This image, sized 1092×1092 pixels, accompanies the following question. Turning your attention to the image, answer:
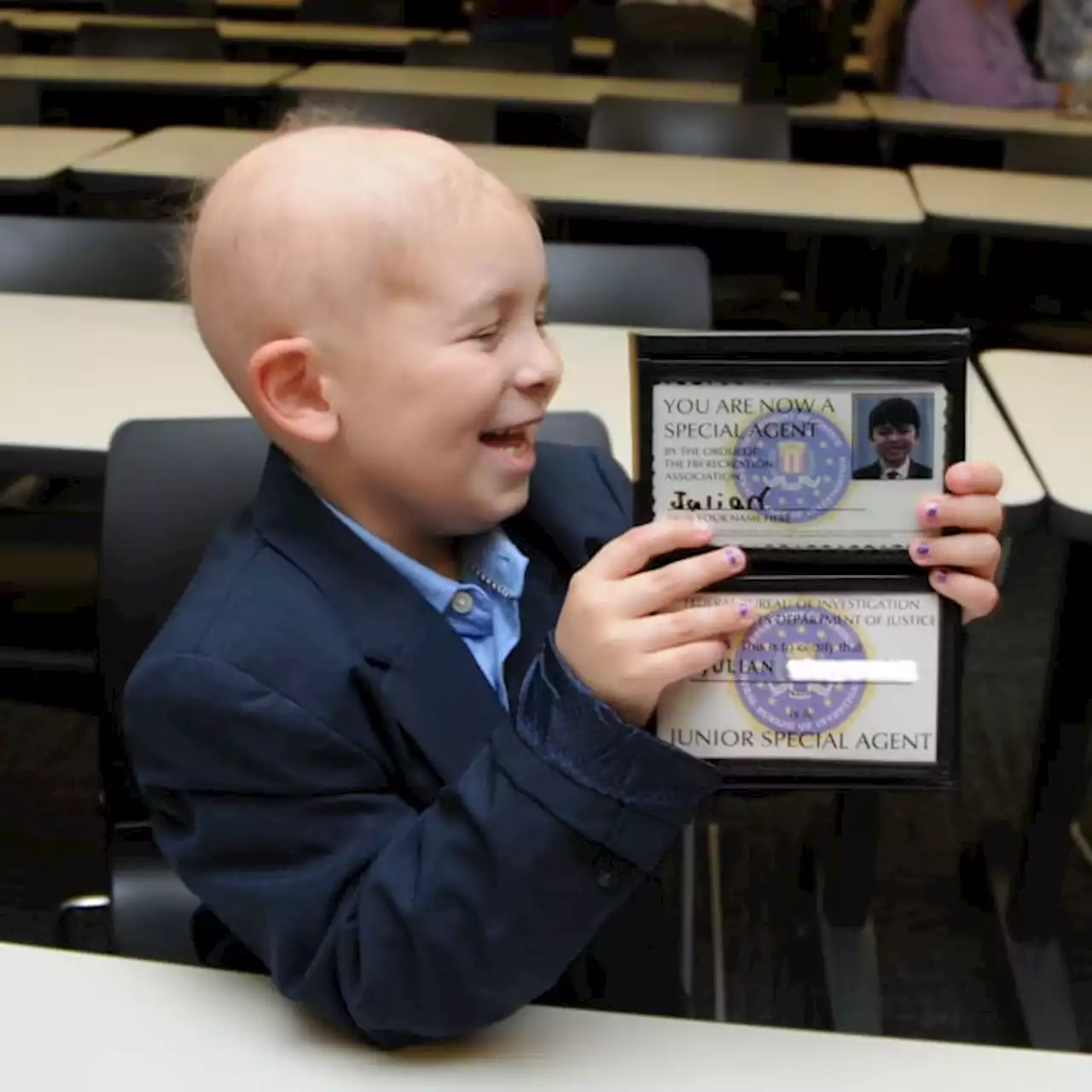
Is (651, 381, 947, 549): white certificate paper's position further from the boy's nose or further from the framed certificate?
the boy's nose

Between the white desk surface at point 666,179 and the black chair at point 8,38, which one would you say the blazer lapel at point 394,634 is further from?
the black chair at point 8,38

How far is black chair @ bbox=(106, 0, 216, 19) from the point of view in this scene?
4840mm

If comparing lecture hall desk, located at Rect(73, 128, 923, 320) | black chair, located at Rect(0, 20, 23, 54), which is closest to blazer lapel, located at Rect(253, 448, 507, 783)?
lecture hall desk, located at Rect(73, 128, 923, 320)

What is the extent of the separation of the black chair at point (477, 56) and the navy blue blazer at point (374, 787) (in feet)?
10.6

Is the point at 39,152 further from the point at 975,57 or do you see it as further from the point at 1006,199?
the point at 975,57

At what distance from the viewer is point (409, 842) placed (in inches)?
23.3

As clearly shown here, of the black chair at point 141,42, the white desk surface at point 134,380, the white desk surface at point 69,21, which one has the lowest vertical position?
the white desk surface at point 134,380

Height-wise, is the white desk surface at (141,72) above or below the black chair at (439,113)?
above

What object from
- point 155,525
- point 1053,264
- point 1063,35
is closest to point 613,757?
point 155,525

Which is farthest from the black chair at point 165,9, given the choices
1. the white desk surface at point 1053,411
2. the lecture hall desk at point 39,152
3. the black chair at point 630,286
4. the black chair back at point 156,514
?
the black chair back at point 156,514

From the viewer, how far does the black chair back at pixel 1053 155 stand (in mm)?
2564

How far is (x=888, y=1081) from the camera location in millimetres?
557

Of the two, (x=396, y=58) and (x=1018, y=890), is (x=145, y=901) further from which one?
(x=396, y=58)

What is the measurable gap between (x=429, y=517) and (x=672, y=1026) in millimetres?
304
